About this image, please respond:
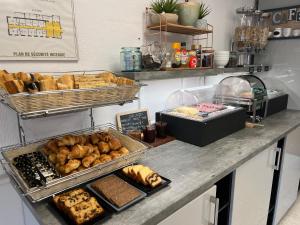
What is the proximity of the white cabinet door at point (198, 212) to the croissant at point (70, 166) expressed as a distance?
15.9 inches

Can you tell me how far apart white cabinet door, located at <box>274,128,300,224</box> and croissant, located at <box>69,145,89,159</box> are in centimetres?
150

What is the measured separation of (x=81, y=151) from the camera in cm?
98

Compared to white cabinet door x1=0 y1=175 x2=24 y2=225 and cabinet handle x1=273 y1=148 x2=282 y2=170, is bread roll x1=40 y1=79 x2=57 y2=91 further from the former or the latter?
cabinet handle x1=273 y1=148 x2=282 y2=170

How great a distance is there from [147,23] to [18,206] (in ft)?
4.39

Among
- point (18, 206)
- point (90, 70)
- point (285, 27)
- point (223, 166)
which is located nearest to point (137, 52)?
point (90, 70)

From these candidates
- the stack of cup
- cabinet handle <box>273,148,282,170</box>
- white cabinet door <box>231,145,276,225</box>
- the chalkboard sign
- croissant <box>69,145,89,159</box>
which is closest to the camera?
croissant <box>69,145,89,159</box>

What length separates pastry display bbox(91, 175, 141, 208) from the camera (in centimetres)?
83

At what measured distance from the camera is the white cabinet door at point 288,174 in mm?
1759

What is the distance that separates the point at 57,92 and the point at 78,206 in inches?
16.3

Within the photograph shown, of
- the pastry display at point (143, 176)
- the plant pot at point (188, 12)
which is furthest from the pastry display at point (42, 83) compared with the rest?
the plant pot at point (188, 12)

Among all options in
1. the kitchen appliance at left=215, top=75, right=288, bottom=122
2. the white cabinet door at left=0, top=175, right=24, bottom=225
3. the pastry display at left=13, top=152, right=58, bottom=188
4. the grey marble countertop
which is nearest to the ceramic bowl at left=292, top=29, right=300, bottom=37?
the kitchen appliance at left=215, top=75, right=288, bottom=122

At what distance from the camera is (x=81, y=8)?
1.22 m

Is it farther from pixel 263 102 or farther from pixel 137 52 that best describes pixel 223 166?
pixel 263 102

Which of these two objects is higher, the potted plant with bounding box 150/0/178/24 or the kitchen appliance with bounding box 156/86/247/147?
the potted plant with bounding box 150/0/178/24
